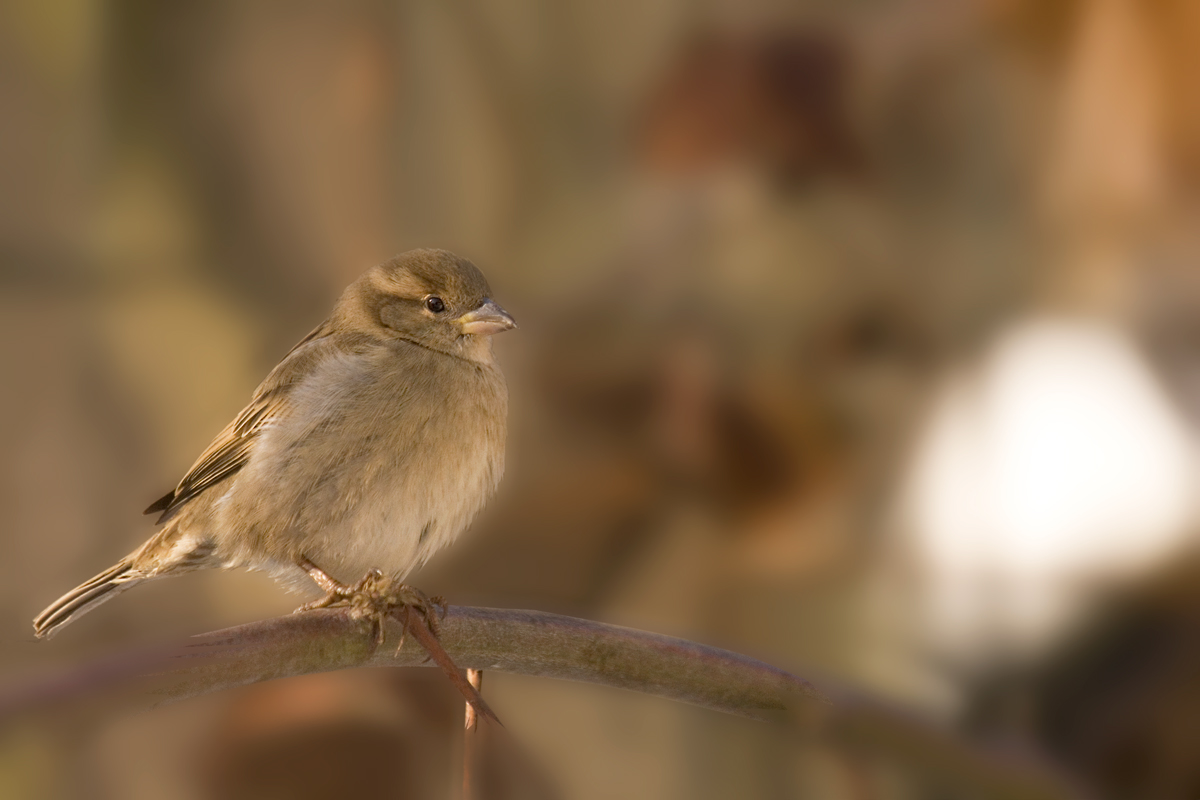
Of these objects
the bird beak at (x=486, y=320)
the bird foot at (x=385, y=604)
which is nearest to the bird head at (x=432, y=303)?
the bird beak at (x=486, y=320)

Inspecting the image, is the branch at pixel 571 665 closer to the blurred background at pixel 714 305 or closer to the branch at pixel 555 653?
the branch at pixel 555 653

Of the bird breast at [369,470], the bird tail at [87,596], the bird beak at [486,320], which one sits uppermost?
the bird beak at [486,320]

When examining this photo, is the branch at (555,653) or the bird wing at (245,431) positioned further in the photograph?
the bird wing at (245,431)

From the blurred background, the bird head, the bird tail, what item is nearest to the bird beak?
the bird head

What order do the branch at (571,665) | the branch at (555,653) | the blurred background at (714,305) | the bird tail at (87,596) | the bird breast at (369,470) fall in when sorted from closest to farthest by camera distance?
the branch at (571,665), the branch at (555,653), the bird tail at (87,596), the bird breast at (369,470), the blurred background at (714,305)

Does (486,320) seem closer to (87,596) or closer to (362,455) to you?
(362,455)
